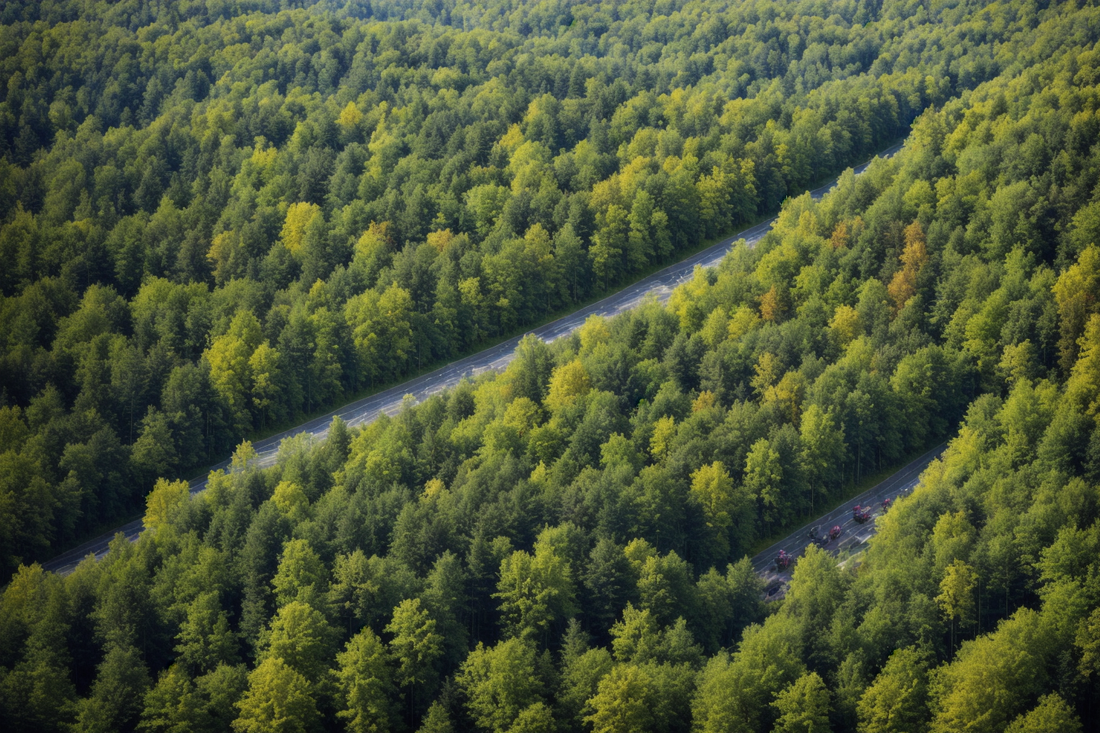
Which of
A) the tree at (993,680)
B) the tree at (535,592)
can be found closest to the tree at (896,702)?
the tree at (993,680)

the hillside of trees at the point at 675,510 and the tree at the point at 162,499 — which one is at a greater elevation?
the tree at the point at 162,499

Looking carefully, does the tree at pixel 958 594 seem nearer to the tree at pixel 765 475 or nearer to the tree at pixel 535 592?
the tree at pixel 765 475

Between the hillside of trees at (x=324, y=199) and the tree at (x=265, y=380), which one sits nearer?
the hillside of trees at (x=324, y=199)

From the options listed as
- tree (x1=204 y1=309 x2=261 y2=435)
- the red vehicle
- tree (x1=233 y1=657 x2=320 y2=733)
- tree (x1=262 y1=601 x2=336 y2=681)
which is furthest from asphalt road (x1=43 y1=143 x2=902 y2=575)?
the red vehicle

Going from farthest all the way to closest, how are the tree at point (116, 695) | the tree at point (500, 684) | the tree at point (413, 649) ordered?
1. the tree at point (413, 649)
2. the tree at point (116, 695)
3. the tree at point (500, 684)

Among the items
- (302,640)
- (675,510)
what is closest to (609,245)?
(675,510)

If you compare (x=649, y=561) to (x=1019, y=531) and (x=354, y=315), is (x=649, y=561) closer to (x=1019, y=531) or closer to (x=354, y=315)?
(x=1019, y=531)

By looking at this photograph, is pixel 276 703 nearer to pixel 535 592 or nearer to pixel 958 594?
pixel 535 592
